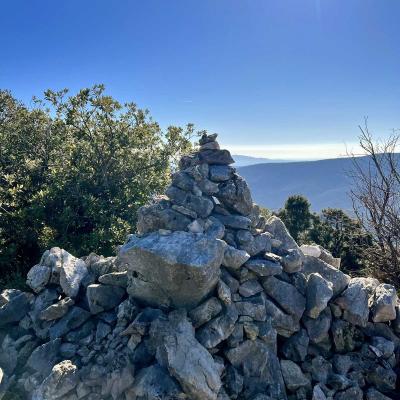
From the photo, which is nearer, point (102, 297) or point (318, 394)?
point (318, 394)

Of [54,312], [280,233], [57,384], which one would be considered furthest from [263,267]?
[54,312]

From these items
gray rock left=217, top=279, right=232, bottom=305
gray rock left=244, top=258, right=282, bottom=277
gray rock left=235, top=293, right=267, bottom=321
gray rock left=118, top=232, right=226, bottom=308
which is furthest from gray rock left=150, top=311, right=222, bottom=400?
gray rock left=244, top=258, right=282, bottom=277

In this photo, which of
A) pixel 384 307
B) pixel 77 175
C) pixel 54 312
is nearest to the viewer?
pixel 54 312

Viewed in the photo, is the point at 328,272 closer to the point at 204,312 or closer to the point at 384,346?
the point at 384,346

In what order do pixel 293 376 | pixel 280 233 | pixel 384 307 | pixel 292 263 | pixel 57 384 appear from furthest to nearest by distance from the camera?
pixel 280 233 → pixel 292 263 → pixel 384 307 → pixel 293 376 → pixel 57 384

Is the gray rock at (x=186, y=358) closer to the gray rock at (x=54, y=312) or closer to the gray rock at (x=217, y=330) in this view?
the gray rock at (x=217, y=330)

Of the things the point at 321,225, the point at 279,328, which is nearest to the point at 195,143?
the point at 279,328

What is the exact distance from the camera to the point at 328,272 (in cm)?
1184

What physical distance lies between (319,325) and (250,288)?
2513mm

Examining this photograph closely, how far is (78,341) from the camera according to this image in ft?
32.1

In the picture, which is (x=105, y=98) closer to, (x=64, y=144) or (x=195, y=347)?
(x=64, y=144)

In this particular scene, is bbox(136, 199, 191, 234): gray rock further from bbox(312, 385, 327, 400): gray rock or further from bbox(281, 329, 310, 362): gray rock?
bbox(312, 385, 327, 400): gray rock

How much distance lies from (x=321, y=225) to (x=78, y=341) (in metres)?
30.3

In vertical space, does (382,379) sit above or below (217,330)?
below
